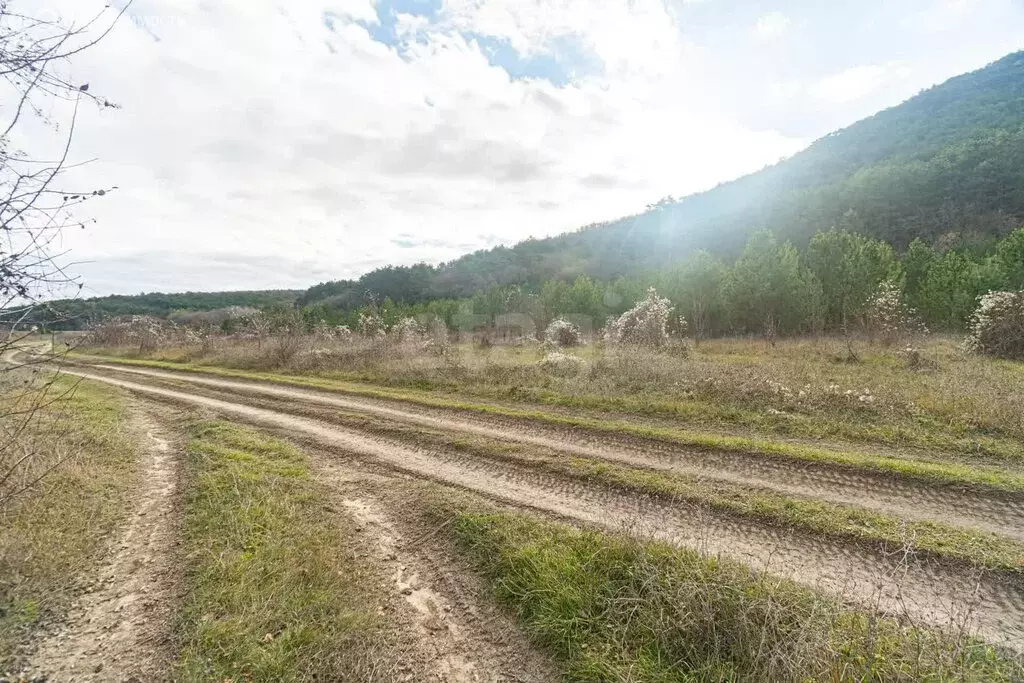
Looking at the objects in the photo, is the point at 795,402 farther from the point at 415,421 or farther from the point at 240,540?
the point at 240,540

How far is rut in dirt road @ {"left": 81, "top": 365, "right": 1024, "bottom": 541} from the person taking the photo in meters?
5.61

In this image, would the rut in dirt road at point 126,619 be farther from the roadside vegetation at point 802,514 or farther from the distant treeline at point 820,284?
the distant treeline at point 820,284

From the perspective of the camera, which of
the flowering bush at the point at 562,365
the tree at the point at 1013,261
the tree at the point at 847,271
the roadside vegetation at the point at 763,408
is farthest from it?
the tree at the point at 847,271

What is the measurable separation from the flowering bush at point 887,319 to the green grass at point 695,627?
23.3 metres

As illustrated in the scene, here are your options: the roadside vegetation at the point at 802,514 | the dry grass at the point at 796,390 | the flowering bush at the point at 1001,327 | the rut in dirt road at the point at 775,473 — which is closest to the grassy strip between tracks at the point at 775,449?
the rut in dirt road at the point at 775,473

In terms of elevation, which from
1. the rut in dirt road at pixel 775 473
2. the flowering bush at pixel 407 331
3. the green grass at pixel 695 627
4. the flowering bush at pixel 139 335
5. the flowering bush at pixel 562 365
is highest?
the flowering bush at pixel 139 335

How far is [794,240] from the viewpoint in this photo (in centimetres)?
5953

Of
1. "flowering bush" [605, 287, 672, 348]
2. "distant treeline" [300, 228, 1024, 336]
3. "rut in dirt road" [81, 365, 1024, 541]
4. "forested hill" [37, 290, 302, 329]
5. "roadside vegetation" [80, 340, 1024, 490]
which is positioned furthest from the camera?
"forested hill" [37, 290, 302, 329]

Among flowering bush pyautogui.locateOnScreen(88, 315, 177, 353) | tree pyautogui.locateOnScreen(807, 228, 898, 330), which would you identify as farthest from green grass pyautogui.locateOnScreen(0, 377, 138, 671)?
tree pyautogui.locateOnScreen(807, 228, 898, 330)

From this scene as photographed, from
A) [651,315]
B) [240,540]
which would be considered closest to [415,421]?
[240,540]

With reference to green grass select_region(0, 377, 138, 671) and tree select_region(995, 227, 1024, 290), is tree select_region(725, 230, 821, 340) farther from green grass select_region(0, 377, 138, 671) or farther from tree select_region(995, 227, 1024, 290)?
green grass select_region(0, 377, 138, 671)

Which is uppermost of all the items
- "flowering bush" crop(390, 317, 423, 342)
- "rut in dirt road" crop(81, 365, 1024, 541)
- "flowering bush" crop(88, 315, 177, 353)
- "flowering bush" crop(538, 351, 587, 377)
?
"flowering bush" crop(88, 315, 177, 353)

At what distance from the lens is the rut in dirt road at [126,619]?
3.53m

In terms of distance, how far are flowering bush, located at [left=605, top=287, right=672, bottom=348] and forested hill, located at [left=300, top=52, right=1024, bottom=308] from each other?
41.7 m
